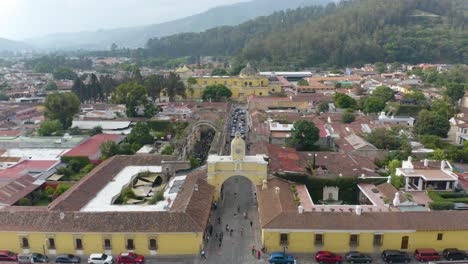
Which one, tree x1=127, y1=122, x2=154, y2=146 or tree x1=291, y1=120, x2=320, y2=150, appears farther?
tree x1=127, y1=122, x2=154, y2=146

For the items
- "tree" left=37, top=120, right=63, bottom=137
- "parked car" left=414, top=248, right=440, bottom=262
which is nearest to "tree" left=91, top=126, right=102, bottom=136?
"tree" left=37, top=120, right=63, bottom=137

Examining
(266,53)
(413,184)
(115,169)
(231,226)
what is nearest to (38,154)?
(115,169)

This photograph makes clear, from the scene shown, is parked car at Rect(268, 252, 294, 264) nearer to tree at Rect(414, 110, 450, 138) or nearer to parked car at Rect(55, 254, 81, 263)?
parked car at Rect(55, 254, 81, 263)

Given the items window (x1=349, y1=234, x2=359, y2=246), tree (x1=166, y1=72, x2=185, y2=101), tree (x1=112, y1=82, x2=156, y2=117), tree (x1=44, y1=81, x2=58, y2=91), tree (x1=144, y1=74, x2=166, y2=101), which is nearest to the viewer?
window (x1=349, y1=234, x2=359, y2=246)

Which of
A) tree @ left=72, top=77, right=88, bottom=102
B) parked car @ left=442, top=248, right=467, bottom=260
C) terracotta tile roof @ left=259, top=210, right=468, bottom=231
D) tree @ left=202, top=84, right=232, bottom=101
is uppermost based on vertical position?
tree @ left=72, top=77, right=88, bottom=102

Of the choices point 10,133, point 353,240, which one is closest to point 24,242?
point 353,240

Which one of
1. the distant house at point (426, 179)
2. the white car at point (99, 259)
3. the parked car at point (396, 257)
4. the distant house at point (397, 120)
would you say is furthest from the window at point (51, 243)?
the distant house at point (397, 120)
